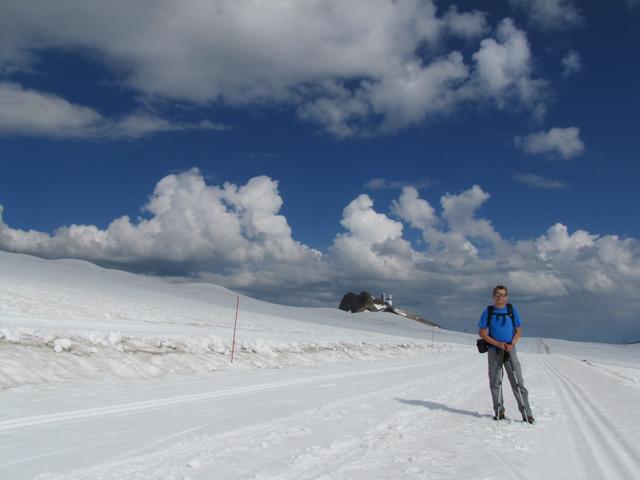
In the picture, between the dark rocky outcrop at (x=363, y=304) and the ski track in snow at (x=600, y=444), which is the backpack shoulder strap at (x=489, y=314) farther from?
the dark rocky outcrop at (x=363, y=304)

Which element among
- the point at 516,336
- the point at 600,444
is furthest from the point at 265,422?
the point at 600,444

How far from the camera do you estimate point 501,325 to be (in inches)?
356

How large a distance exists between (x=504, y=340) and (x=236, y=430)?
481 cm

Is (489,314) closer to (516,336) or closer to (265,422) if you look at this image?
(516,336)

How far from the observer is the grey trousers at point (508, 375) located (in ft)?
28.4

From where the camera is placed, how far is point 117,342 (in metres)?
15.5

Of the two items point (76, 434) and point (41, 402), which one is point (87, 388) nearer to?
point (41, 402)

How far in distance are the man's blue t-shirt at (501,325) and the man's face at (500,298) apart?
0.08 m

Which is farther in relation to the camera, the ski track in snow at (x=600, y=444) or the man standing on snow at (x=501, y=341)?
the man standing on snow at (x=501, y=341)

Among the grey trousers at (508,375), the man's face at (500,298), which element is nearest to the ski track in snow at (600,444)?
the grey trousers at (508,375)

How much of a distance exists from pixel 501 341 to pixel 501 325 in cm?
27

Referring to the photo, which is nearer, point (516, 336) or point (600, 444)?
point (600, 444)

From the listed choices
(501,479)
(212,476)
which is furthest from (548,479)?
(212,476)

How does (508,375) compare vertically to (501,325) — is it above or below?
below
